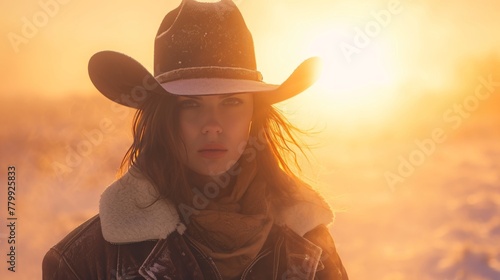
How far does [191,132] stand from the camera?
4.84 metres

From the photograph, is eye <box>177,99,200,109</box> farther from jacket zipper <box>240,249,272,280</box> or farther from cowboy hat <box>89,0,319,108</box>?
jacket zipper <box>240,249,272,280</box>

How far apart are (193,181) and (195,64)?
0.87 metres

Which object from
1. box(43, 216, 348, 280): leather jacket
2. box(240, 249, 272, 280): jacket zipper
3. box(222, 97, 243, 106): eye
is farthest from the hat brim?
box(240, 249, 272, 280): jacket zipper

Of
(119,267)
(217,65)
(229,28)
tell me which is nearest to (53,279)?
(119,267)

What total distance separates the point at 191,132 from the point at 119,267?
42.1 inches

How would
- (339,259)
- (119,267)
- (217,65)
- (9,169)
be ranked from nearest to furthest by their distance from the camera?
(119,267), (217,65), (339,259), (9,169)

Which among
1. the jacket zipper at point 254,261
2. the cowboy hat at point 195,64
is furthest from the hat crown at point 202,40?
the jacket zipper at point 254,261

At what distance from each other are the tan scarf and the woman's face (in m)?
0.20

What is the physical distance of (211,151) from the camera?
482 centimetres

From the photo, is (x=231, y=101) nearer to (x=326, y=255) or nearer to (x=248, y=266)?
(x=248, y=266)

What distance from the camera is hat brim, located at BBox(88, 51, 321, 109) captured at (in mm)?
4797

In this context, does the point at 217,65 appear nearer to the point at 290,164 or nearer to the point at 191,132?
the point at 191,132

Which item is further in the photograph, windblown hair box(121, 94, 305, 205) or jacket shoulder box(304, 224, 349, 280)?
jacket shoulder box(304, 224, 349, 280)

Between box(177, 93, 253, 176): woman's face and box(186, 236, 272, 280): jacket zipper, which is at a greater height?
box(177, 93, 253, 176): woman's face
